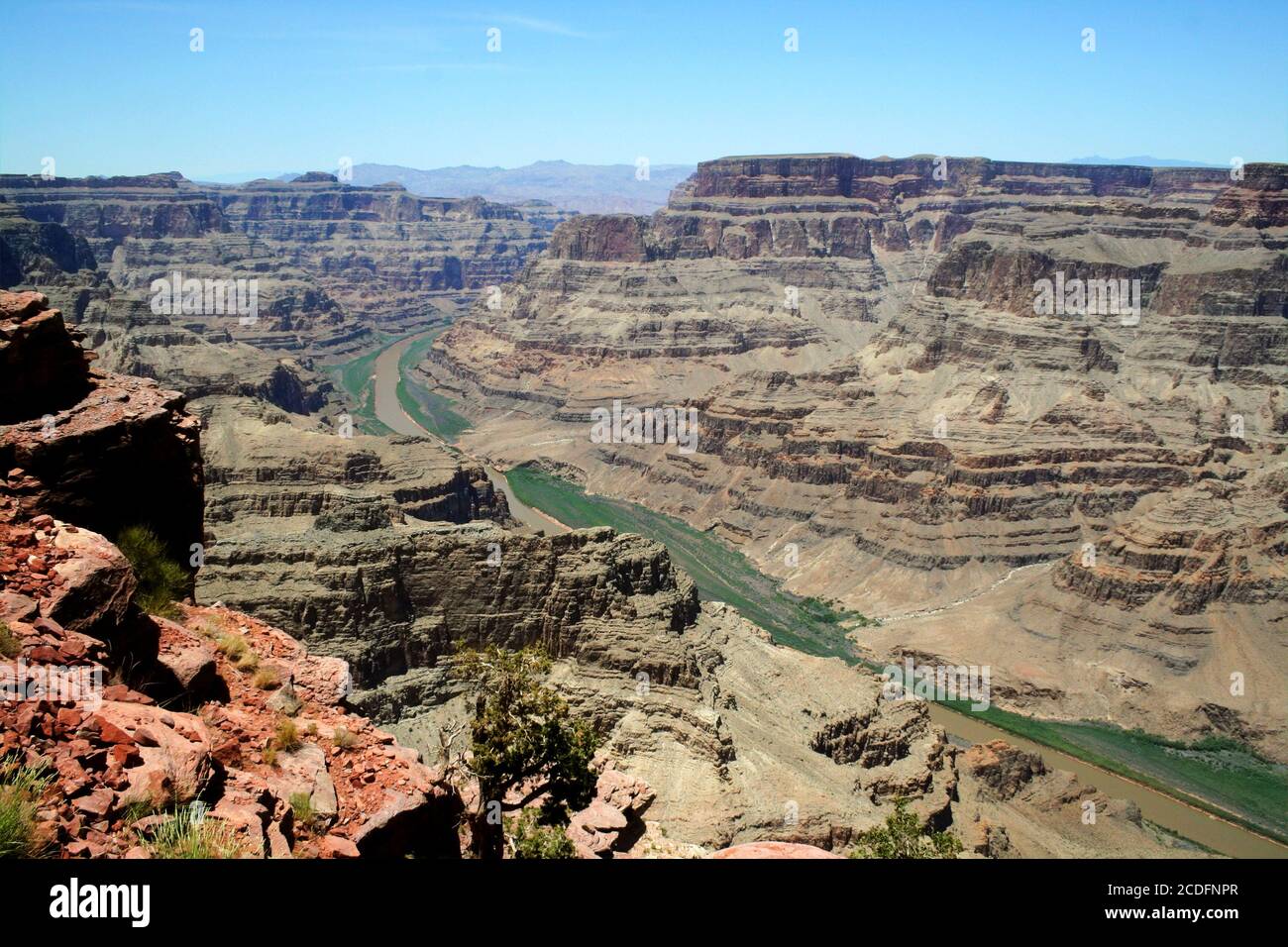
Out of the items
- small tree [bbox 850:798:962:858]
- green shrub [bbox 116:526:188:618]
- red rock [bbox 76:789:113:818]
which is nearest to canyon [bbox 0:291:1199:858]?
red rock [bbox 76:789:113:818]

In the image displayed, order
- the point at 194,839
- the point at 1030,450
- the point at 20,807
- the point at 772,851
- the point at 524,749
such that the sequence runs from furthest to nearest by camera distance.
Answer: the point at 1030,450, the point at 524,749, the point at 772,851, the point at 194,839, the point at 20,807

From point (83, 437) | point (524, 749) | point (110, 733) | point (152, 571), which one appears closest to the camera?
point (110, 733)

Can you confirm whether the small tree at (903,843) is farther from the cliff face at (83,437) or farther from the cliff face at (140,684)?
the cliff face at (83,437)

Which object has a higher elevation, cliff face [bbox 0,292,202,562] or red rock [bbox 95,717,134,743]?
cliff face [bbox 0,292,202,562]

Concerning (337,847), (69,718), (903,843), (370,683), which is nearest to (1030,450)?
(370,683)

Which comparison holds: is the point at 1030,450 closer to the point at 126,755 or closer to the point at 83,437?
the point at 83,437

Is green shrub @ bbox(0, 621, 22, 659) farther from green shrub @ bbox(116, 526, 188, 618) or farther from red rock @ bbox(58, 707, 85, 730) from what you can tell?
green shrub @ bbox(116, 526, 188, 618)
